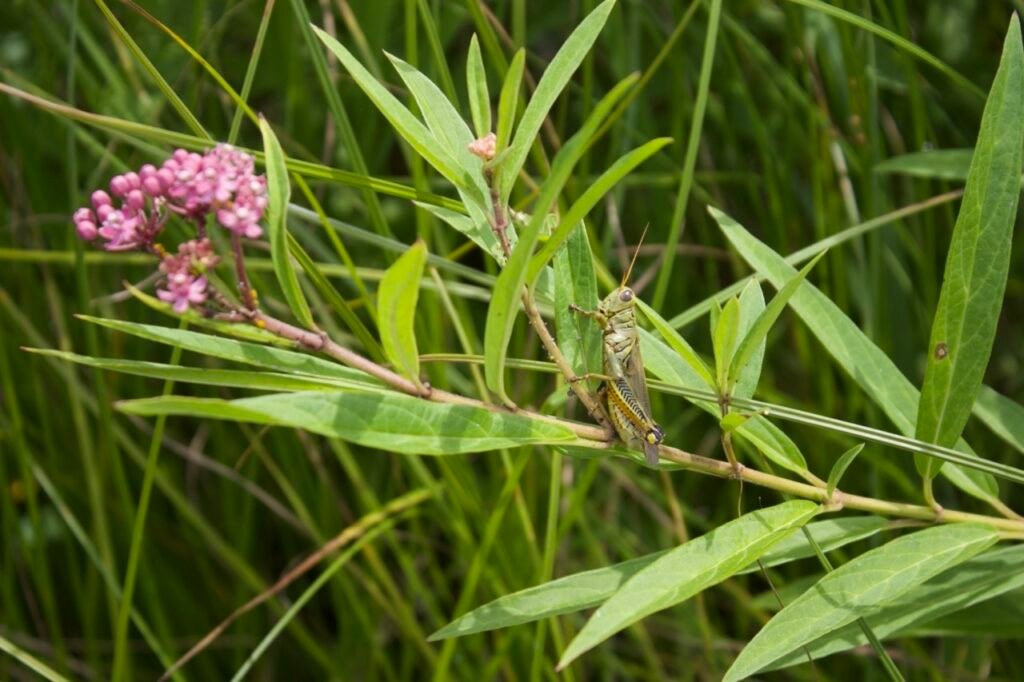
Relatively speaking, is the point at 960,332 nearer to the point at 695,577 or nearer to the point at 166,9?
the point at 695,577

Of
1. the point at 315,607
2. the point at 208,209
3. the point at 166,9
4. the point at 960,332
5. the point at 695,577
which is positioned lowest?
the point at 315,607

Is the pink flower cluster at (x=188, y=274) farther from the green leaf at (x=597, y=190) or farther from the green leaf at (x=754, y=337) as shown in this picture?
the green leaf at (x=754, y=337)

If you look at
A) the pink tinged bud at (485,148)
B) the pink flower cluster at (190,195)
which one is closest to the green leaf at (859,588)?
the pink tinged bud at (485,148)

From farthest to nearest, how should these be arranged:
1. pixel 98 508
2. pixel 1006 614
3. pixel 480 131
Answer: pixel 98 508 < pixel 1006 614 < pixel 480 131

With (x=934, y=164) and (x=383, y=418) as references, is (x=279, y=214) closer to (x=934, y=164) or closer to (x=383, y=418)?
(x=383, y=418)

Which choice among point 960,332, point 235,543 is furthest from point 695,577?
point 235,543

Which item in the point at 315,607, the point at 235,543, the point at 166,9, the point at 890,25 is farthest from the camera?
the point at 315,607

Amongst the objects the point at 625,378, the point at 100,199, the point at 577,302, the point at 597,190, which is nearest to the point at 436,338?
the point at 577,302
